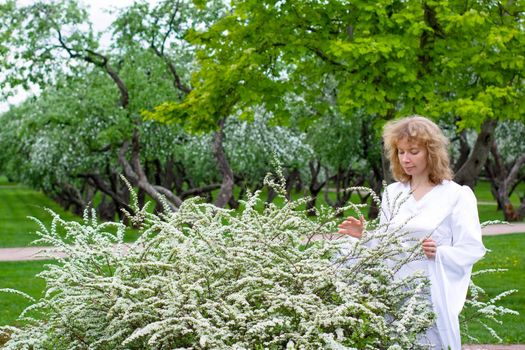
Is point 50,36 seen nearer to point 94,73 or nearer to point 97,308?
point 94,73

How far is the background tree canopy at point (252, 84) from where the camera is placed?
476 inches

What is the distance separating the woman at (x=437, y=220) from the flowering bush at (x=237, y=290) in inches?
4.4

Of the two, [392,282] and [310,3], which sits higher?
[310,3]

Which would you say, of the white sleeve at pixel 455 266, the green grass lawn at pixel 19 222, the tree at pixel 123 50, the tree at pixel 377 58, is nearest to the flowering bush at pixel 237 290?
the white sleeve at pixel 455 266

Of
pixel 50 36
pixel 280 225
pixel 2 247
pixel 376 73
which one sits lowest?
pixel 2 247

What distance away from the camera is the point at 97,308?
4.84 m

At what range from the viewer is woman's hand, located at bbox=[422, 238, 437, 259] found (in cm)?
495

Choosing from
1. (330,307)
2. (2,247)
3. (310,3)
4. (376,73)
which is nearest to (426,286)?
(330,307)

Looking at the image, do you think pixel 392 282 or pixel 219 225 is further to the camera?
pixel 219 225

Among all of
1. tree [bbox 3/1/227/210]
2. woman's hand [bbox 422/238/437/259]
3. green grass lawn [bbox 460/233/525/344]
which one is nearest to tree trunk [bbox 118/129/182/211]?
tree [bbox 3/1/227/210]

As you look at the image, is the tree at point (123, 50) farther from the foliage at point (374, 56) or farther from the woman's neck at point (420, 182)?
the woman's neck at point (420, 182)

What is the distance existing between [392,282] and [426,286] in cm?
24

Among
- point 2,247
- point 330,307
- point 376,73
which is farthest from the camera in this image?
point 2,247

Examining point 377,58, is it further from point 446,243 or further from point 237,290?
point 237,290
